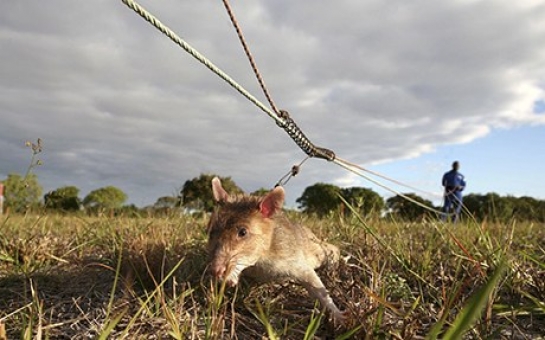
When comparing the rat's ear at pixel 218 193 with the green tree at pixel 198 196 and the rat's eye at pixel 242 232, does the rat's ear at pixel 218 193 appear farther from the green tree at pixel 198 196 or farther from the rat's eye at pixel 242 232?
the green tree at pixel 198 196

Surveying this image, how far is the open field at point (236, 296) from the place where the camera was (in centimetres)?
295

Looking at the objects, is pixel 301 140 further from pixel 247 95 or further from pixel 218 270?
pixel 218 270

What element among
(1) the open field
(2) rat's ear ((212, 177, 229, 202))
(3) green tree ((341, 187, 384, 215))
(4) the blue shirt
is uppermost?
(4) the blue shirt

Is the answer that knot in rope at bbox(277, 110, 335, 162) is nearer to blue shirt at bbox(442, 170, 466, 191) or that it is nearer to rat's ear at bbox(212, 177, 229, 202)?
rat's ear at bbox(212, 177, 229, 202)

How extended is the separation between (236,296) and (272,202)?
0.79 m

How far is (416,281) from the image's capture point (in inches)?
155

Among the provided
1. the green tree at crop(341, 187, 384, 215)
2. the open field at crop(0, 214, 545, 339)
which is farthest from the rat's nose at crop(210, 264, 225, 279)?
the green tree at crop(341, 187, 384, 215)

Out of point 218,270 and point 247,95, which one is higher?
point 247,95

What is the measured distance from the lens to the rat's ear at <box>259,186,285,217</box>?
3.65m

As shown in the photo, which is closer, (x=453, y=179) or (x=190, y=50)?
(x=190, y=50)

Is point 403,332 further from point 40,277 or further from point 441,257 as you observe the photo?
point 40,277

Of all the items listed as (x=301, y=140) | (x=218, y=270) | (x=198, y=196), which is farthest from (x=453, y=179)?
(x=218, y=270)

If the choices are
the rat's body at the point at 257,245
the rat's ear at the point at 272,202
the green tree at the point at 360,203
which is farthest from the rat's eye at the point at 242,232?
the green tree at the point at 360,203

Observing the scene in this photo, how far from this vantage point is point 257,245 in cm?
350
